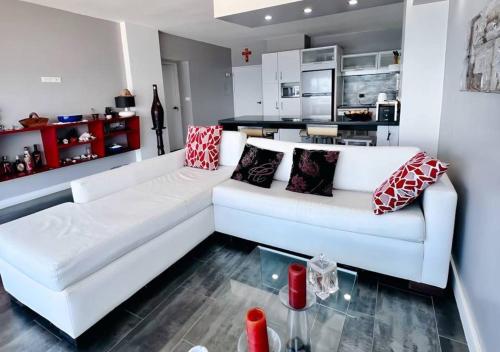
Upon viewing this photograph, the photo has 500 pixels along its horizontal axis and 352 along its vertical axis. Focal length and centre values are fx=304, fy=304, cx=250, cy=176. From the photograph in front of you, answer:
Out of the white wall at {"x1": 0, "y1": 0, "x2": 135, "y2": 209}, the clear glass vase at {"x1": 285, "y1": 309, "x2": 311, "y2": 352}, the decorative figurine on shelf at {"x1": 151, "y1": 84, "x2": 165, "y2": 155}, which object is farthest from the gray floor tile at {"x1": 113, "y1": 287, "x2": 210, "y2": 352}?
the decorative figurine on shelf at {"x1": 151, "y1": 84, "x2": 165, "y2": 155}

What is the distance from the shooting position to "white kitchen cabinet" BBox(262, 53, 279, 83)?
6934 millimetres

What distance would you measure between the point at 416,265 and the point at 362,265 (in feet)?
1.05

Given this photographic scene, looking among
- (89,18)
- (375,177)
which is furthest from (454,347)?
(89,18)

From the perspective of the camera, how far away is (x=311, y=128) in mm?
4012

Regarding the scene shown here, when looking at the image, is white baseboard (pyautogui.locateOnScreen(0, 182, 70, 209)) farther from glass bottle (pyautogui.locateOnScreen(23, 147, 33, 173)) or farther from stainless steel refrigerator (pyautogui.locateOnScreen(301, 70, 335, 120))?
stainless steel refrigerator (pyautogui.locateOnScreen(301, 70, 335, 120))

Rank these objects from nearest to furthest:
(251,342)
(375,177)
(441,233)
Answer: (251,342)
(441,233)
(375,177)

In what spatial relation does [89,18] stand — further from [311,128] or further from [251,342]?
[251,342]

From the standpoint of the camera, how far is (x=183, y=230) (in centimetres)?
226

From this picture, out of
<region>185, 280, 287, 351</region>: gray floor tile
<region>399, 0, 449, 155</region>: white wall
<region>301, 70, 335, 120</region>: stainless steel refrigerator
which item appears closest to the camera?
<region>185, 280, 287, 351</region>: gray floor tile

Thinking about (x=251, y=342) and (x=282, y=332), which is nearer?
(x=251, y=342)

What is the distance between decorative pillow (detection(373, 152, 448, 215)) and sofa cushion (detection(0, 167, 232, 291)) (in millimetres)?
1350

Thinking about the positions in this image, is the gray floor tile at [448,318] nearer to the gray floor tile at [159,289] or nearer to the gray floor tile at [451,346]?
the gray floor tile at [451,346]

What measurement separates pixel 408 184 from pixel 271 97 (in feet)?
18.5

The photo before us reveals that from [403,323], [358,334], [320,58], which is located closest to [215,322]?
[358,334]
